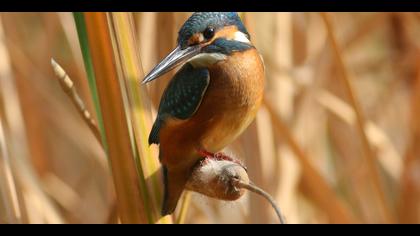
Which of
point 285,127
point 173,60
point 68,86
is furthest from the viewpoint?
point 285,127

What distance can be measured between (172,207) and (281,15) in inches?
28.9

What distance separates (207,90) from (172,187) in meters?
0.10

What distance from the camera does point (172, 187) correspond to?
0.52 m

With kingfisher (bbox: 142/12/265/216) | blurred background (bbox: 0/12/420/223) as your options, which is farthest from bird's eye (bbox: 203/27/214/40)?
blurred background (bbox: 0/12/420/223)

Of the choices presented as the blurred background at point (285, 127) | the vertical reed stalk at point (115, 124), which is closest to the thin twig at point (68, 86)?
the vertical reed stalk at point (115, 124)

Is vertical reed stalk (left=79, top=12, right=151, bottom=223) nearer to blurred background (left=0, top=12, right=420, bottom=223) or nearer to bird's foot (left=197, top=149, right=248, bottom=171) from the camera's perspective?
bird's foot (left=197, top=149, right=248, bottom=171)

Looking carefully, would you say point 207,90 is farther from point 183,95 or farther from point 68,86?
point 68,86

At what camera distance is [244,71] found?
48 centimetres

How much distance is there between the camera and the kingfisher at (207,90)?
0.45 meters

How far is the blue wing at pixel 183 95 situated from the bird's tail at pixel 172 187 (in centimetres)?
5

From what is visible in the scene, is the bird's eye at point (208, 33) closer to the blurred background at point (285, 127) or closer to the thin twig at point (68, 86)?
the thin twig at point (68, 86)

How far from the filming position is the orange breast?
455 millimetres

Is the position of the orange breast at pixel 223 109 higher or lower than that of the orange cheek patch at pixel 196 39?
lower

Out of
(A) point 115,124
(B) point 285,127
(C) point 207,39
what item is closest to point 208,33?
(C) point 207,39
